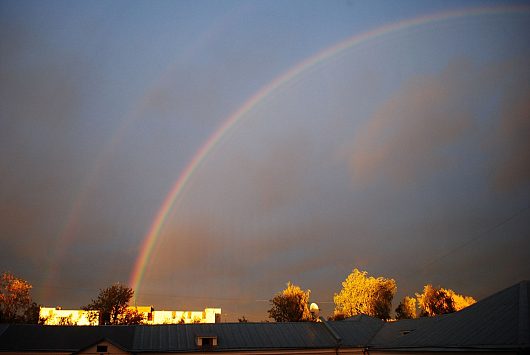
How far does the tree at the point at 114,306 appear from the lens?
245 ft

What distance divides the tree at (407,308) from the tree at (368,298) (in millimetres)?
7371

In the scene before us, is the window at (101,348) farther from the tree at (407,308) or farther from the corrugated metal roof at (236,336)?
the tree at (407,308)

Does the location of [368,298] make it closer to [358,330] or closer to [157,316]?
[358,330]

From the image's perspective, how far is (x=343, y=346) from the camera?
47.1 m

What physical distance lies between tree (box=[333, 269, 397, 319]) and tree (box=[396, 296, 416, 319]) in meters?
7.37

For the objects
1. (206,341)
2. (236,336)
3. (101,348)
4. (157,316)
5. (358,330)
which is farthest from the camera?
(157,316)

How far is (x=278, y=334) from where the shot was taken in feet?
157

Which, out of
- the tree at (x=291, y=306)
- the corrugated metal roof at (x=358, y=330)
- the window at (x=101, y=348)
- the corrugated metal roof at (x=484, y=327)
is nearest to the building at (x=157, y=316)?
the tree at (x=291, y=306)

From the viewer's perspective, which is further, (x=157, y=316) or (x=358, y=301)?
(x=157, y=316)

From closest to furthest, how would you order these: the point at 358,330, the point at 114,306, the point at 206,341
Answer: the point at 206,341
the point at 358,330
the point at 114,306

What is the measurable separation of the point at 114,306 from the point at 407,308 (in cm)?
6379

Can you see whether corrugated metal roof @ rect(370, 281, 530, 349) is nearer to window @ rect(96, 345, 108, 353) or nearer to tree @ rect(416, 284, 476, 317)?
window @ rect(96, 345, 108, 353)

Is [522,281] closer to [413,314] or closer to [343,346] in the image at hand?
[343,346]

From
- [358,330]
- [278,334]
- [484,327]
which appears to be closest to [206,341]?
[278,334]
